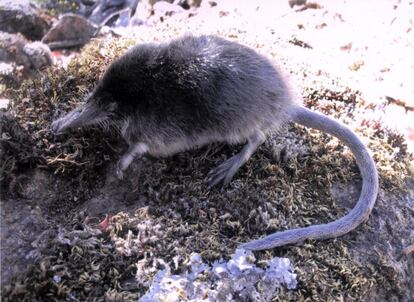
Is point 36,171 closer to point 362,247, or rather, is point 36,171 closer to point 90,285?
point 90,285

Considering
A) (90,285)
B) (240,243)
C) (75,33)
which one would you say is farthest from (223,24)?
(90,285)

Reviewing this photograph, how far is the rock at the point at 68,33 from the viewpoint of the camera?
22.7ft

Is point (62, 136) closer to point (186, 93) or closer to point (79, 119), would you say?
point (79, 119)

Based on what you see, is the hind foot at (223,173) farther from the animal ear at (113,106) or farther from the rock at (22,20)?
the rock at (22,20)

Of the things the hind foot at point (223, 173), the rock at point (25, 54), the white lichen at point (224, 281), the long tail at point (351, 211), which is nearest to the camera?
the white lichen at point (224, 281)

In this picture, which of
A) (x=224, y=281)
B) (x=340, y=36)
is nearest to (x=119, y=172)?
(x=224, y=281)

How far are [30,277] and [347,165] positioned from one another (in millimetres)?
2616

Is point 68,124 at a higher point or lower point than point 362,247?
higher

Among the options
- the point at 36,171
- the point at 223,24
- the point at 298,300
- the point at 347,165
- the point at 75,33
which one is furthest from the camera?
the point at 75,33

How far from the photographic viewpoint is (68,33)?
701 cm

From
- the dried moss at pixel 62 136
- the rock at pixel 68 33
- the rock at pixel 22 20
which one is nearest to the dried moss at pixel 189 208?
the dried moss at pixel 62 136

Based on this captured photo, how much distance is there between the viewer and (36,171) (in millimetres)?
3301

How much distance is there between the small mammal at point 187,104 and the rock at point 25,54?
283 cm

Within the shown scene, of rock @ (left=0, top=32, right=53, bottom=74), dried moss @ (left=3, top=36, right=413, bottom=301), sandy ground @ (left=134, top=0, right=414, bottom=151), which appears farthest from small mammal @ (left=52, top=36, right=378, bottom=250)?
rock @ (left=0, top=32, right=53, bottom=74)
